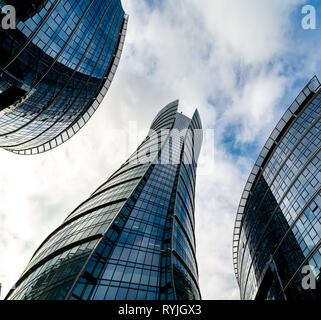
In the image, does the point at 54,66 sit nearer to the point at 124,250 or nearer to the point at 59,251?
the point at 59,251

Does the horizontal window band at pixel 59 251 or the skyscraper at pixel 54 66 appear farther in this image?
the horizontal window band at pixel 59 251

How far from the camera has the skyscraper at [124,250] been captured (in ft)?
96.4

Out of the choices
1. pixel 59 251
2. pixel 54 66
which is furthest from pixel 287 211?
pixel 54 66

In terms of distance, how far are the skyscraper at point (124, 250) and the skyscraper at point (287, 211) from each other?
1348 centimetres

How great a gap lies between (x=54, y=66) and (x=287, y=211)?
42910 millimetres

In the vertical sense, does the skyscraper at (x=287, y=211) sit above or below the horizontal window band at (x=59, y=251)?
above

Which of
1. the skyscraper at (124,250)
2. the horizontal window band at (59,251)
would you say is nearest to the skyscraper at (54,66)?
the skyscraper at (124,250)

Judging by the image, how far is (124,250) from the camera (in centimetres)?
3588

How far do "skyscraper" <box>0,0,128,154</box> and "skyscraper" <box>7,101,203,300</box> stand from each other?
63.0 ft

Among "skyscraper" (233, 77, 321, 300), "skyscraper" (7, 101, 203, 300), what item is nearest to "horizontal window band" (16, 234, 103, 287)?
"skyscraper" (7, 101, 203, 300)

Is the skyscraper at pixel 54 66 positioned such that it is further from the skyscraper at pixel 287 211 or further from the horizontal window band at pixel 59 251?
the skyscraper at pixel 287 211

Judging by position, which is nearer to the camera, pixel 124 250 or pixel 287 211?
pixel 124 250
